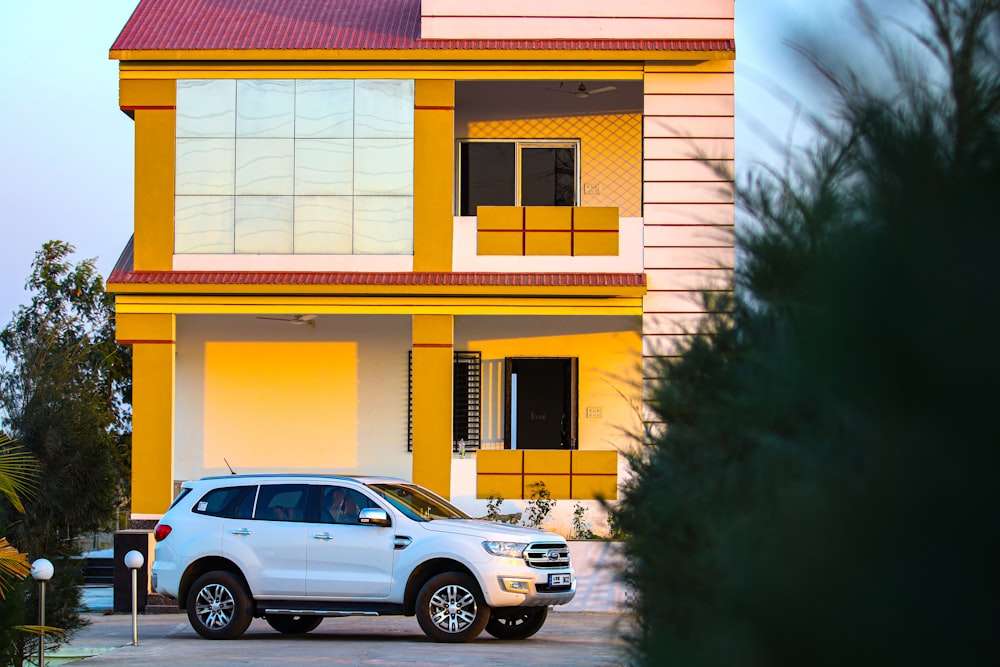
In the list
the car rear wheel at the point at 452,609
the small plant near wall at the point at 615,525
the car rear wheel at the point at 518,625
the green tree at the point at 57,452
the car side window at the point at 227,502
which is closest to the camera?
the small plant near wall at the point at 615,525

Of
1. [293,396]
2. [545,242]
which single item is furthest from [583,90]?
[293,396]

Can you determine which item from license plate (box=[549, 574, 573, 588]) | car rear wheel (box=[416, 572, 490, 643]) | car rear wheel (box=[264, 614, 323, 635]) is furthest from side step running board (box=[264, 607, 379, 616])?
license plate (box=[549, 574, 573, 588])

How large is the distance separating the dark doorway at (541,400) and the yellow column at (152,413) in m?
5.75

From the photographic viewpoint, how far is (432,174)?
20.2 meters

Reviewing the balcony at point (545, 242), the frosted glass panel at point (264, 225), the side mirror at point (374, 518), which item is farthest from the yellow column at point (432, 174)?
the side mirror at point (374, 518)

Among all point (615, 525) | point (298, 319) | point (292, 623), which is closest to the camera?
point (615, 525)

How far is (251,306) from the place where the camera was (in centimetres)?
2031

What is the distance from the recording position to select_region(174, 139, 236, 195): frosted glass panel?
2036cm

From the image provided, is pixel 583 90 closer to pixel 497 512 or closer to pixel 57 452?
pixel 497 512

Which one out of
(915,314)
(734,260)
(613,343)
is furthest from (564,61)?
(915,314)

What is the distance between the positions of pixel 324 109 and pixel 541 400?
20.4 feet

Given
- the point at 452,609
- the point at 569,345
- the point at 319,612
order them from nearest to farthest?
Answer: the point at 452,609, the point at 319,612, the point at 569,345

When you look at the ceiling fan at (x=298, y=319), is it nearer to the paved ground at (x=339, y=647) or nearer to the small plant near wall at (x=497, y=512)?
the small plant near wall at (x=497, y=512)

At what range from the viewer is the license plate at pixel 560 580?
14.3 meters
